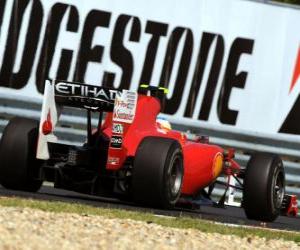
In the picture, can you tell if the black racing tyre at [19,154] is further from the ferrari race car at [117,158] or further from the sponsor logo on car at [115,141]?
the sponsor logo on car at [115,141]

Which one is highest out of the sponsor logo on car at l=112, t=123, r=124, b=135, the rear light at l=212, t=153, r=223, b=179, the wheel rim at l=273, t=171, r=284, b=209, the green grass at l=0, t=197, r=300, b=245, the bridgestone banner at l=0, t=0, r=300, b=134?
the bridgestone banner at l=0, t=0, r=300, b=134

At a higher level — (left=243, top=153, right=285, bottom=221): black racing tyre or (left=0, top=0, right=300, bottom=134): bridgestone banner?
(left=0, top=0, right=300, bottom=134): bridgestone banner

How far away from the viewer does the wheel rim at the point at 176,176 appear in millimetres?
12664

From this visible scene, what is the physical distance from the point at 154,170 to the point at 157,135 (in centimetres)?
103

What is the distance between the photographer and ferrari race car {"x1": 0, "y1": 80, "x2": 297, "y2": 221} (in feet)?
40.4

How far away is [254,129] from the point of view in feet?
57.8

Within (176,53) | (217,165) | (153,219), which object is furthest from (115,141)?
(176,53)

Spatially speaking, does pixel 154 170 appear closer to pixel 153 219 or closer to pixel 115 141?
pixel 115 141

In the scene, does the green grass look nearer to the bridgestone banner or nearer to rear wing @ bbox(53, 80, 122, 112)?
rear wing @ bbox(53, 80, 122, 112)

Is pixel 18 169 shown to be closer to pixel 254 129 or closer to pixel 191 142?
pixel 191 142

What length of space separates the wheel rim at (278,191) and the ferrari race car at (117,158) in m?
0.08

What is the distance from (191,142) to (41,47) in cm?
419

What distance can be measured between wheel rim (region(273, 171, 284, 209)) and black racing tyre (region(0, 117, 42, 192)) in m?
2.65

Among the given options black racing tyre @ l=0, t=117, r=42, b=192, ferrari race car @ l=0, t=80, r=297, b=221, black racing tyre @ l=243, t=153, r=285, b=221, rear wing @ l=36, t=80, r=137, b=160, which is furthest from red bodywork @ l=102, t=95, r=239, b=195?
black racing tyre @ l=0, t=117, r=42, b=192
